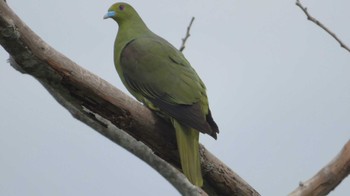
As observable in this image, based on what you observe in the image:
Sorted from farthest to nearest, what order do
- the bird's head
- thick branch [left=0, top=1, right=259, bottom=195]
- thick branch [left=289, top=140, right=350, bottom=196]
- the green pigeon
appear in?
the bird's head < the green pigeon < thick branch [left=289, top=140, right=350, bottom=196] < thick branch [left=0, top=1, right=259, bottom=195]

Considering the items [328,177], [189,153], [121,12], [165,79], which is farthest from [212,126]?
[121,12]

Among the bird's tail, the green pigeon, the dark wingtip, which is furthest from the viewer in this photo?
the dark wingtip

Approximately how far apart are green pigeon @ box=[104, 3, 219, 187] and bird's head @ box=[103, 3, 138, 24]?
16 centimetres

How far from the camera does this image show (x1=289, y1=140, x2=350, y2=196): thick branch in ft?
11.3

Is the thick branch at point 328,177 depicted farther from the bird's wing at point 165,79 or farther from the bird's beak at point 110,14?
the bird's beak at point 110,14

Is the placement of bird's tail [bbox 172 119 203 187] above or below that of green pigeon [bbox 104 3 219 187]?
below

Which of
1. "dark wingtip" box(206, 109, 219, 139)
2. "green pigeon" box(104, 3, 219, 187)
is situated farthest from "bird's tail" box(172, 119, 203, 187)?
"dark wingtip" box(206, 109, 219, 139)

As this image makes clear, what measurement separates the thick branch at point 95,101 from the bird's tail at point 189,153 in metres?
0.06

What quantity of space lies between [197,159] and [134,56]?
1.04 m

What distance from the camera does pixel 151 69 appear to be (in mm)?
4559

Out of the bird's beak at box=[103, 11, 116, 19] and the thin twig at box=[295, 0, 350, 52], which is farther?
the bird's beak at box=[103, 11, 116, 19]

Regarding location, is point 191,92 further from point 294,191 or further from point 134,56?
point 294,191

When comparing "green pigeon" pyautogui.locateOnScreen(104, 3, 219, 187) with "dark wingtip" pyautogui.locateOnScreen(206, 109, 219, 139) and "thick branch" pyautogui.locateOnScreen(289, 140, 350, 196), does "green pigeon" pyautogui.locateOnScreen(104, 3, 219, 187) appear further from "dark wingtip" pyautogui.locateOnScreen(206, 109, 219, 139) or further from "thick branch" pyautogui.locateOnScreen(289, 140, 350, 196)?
"thick branch" pyautogui.locateOnScreen(289, 140, 350, 196)

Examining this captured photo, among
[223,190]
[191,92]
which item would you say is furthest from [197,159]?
[191,92]
